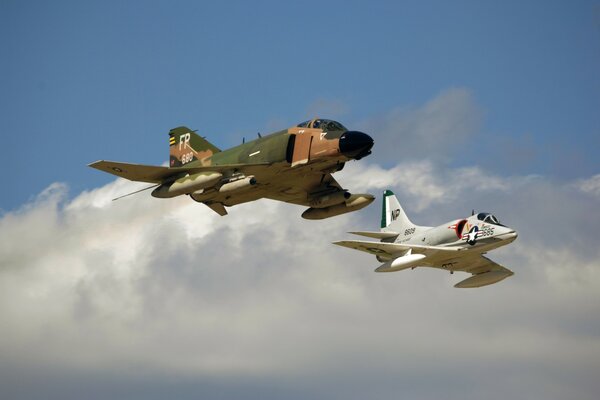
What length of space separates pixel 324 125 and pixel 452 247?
12421mm

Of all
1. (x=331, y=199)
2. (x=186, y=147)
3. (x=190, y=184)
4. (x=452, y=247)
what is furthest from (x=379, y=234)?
(x=190, y=184)

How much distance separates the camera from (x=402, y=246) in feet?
215

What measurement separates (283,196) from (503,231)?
1327cm

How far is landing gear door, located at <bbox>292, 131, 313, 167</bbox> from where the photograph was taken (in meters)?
58.1

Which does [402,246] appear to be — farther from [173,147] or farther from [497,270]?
[173,147]

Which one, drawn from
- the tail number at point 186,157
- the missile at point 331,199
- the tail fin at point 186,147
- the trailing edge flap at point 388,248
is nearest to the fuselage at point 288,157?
the missile at point 331,199

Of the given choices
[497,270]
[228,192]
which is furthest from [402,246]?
[228,192]

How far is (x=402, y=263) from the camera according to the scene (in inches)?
2450

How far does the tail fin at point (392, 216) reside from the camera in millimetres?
72625

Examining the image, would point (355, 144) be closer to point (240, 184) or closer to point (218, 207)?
point (240, 184)

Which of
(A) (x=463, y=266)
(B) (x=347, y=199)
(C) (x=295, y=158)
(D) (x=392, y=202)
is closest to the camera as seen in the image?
(C) (x=295, y=158)

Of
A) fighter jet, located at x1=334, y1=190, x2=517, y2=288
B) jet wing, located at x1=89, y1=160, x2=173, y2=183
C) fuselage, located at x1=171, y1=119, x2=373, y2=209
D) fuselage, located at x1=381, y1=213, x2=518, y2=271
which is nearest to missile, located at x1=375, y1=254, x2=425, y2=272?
fighter jet, located at x1=334, y1=190, x2=517, y2=288

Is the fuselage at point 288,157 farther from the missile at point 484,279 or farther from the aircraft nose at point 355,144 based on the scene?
the missile at point 484,279

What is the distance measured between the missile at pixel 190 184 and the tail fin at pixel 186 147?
5230 mm
